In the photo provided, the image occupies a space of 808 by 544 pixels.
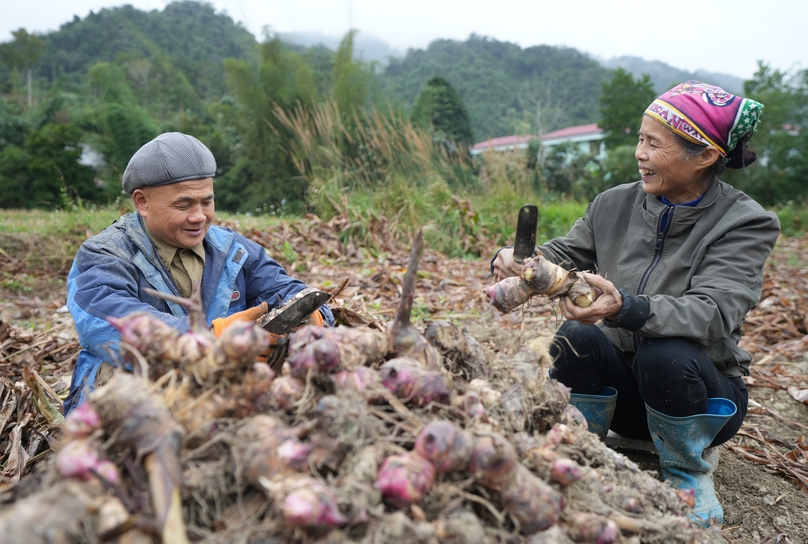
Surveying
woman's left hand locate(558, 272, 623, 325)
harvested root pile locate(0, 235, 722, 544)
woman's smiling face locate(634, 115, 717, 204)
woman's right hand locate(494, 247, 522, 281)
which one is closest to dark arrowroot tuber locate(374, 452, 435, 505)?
harvested root pile locate(0, 235, 722, 544)

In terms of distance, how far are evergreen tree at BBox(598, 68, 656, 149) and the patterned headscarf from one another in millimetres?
26480

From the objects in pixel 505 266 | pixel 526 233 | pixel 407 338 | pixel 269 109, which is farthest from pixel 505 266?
pixel 269 109

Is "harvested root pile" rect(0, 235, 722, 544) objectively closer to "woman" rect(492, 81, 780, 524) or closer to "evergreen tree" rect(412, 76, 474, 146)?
"woman" rect(492, 81, 780, 524)

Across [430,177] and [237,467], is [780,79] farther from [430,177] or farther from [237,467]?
[237,467]

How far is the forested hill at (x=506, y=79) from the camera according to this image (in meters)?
47.7

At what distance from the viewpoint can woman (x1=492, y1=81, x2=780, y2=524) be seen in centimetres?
193

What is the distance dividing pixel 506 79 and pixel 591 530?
59.6m

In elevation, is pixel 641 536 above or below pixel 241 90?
below

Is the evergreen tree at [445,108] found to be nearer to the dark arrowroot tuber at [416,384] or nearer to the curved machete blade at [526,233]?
the curved machete blade at [526,233]

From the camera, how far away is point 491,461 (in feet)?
3.68

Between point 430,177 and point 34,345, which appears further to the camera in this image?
point 430,177

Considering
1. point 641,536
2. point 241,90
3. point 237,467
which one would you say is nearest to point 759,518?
point 641,536

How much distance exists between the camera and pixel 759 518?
2.05m

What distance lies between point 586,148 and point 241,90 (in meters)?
29.5
